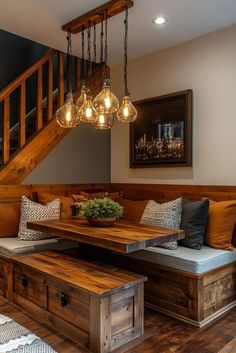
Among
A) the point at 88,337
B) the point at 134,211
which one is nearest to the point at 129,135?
the point at 134,211

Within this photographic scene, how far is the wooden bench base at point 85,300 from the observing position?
2.13 metres

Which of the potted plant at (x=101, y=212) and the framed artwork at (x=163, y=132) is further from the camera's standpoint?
the framed artwork at (x=163, y=132)

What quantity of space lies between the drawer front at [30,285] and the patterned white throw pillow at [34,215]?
475 millimetres

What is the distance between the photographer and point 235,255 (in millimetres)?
2930

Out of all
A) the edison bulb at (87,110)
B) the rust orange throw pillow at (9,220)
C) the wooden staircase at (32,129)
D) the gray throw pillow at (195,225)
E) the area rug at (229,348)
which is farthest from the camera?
the wooden staircase at (32,129)

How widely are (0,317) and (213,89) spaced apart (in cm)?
314

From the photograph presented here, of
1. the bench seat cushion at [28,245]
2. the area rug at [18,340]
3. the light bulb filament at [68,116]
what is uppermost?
the light bulb filament at [68,116]

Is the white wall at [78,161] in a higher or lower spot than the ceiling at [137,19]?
lower

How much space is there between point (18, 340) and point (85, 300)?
0.53 metres

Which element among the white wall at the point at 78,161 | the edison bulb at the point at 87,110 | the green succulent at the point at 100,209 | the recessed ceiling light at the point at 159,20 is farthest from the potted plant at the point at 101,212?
the recessed ceiling light at the point at 159,20

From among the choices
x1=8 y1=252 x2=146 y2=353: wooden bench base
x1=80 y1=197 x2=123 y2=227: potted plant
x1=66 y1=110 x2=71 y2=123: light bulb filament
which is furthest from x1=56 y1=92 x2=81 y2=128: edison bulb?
x1=8 y1=252 x2=146 y2=353: wooden bench base

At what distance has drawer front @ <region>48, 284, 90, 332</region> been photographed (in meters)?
2.22

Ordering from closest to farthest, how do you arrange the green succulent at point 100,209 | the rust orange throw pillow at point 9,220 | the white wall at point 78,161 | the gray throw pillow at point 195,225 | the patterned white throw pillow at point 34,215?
the green succulent at point 100,209, the gray throw pillow at point 195,225, the patterned white throw pillow at point 34,215, the rust orange throw pillow at point 9,220, the white wall at point 78,161

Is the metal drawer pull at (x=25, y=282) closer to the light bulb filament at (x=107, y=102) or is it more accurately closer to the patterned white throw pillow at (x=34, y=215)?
the patterned white throw pillow at (x=34, y=215)
